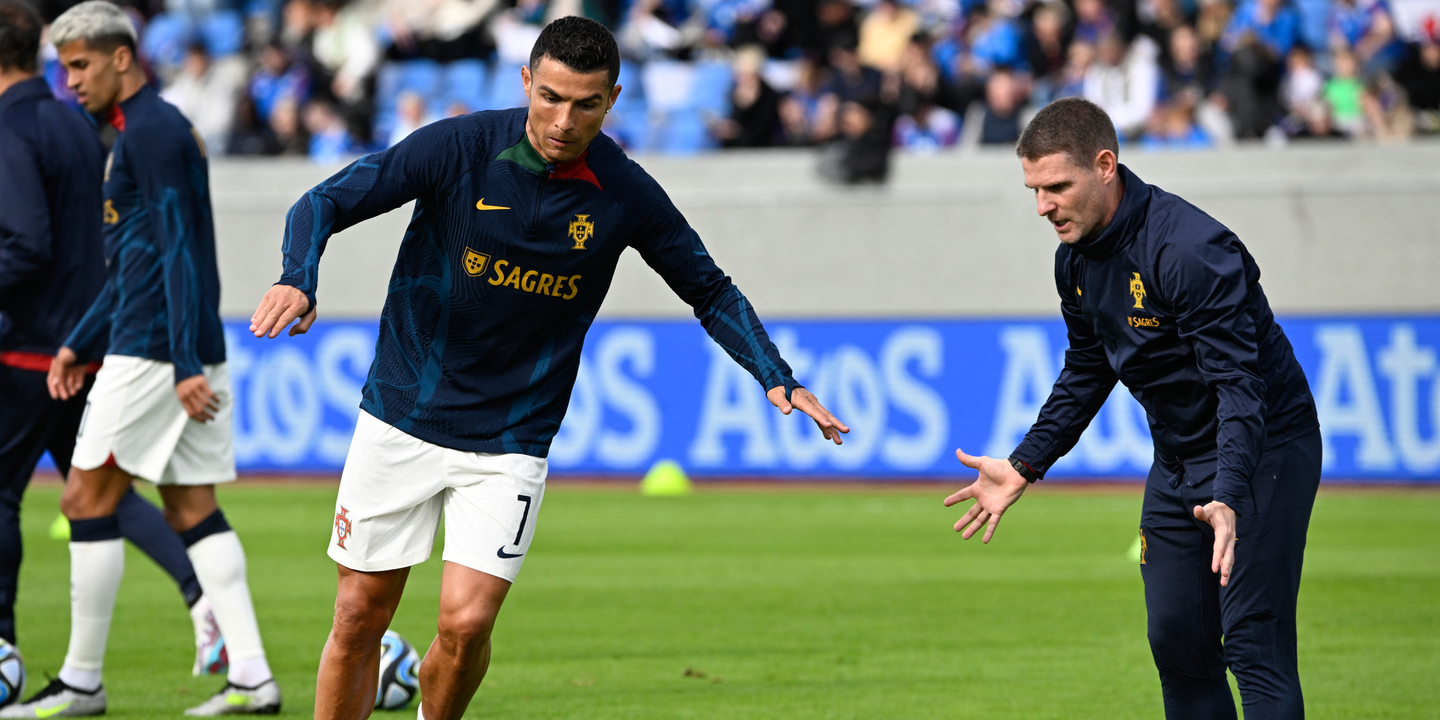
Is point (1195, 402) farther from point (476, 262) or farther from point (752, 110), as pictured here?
point (752, 110)

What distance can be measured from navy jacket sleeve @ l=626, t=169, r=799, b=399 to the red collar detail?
6.0 inches

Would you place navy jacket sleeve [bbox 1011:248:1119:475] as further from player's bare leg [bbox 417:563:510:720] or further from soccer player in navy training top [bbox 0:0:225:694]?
soccer player in navy training top [bbox 0:0:225:694]

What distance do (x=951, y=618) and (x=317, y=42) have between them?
55.2ft

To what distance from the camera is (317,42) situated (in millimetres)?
23094

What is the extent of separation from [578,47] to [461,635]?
6.01ft

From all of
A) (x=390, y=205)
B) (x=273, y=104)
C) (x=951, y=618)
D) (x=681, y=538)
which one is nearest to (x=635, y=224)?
(x=390, y=205)

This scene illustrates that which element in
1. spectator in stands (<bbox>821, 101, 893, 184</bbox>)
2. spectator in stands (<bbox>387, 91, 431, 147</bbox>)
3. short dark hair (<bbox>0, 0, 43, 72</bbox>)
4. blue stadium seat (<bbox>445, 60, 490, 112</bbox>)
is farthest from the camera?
blue stadium seat (<bbox>445, 60, 490, 112</bbox>)

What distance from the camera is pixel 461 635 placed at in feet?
16.4

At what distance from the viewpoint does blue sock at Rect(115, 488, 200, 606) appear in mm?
7348

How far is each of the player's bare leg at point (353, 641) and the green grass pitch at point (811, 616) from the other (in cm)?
150

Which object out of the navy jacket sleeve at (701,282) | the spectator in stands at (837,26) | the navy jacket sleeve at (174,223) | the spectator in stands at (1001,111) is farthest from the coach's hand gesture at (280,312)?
the spectator in stands at (837,26)

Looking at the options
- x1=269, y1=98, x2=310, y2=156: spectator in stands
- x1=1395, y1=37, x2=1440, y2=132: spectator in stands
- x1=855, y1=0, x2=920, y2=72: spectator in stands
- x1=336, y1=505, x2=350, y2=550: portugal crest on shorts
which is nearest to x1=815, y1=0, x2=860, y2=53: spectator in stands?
x1=855, y1=0, x2=920, y2=72: spectator in stands

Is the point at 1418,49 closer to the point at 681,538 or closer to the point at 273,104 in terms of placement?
the point at 681,538

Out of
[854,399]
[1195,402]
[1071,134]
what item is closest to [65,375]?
[1071,134]
